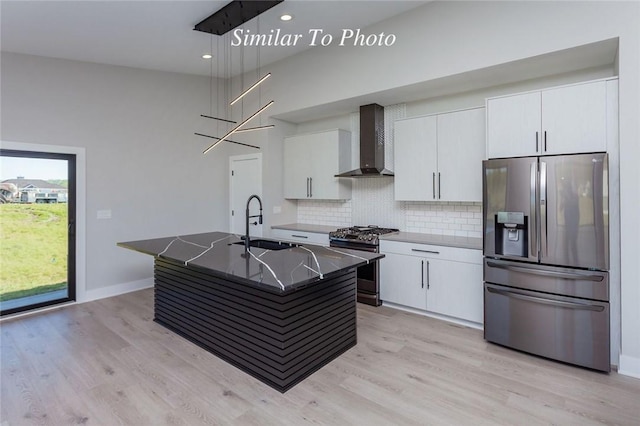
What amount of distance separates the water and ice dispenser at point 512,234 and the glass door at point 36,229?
5108 millimetres

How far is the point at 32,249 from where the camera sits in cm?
428

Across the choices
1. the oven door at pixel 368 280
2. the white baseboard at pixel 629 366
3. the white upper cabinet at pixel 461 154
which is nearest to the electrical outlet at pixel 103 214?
the oven door at pixel 368 280

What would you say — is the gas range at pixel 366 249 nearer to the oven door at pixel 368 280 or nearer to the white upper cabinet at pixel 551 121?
the oven door at pixel 368 280

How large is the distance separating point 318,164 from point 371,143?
984mm

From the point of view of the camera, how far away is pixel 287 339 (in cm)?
253

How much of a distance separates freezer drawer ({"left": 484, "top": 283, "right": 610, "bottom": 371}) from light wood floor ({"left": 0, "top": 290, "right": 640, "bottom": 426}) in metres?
0.11

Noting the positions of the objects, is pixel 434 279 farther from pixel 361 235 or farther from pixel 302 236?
pixel 302 236

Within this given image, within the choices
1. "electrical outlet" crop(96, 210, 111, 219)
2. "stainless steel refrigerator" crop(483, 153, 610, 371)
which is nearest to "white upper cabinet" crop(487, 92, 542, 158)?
"stainless steel refrigerator" crop(483, 153, 610, 371)

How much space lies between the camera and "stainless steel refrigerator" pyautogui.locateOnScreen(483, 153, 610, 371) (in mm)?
2686

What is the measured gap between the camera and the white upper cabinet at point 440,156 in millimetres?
3744

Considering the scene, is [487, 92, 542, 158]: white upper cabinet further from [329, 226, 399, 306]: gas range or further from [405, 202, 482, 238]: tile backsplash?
[329, 226, 399, 306]: gas range

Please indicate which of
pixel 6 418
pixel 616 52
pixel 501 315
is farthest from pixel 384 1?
pixel 6 418

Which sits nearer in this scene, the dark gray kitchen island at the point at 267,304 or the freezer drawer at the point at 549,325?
the dark gray kitchen island at the point at 267,304

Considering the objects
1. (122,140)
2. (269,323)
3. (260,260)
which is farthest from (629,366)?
(122,140)
